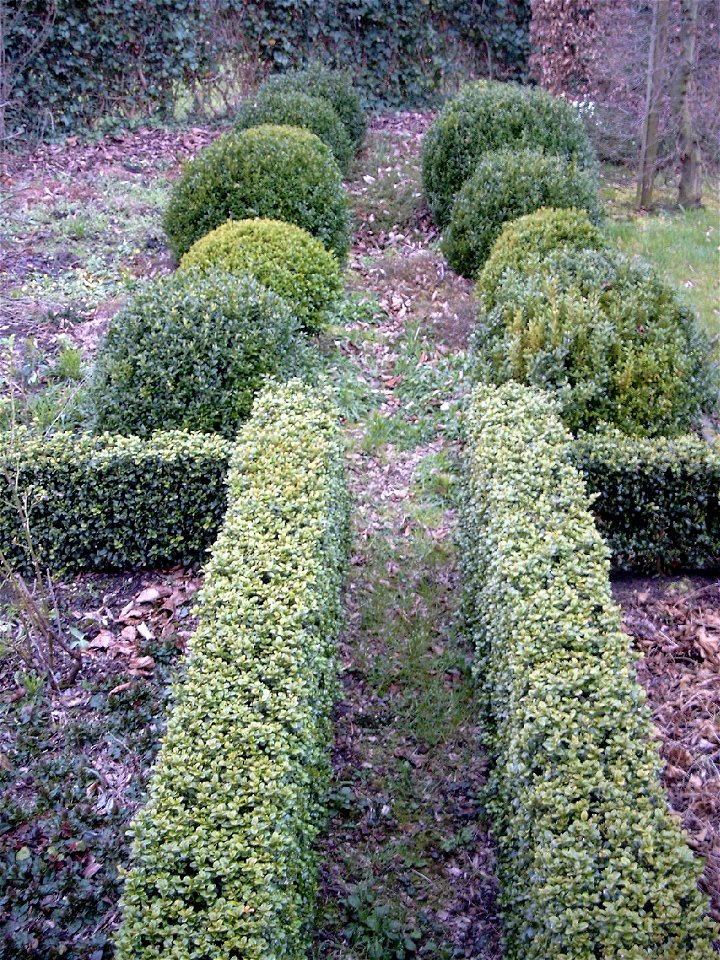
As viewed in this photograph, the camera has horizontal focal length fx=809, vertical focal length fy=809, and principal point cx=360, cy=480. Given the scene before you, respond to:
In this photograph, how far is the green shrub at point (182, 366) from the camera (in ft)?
17.5

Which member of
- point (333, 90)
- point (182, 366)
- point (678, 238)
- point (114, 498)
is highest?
point (333, 90)

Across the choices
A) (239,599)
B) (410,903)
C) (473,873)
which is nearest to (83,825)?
(239,599)

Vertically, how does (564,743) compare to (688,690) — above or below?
above

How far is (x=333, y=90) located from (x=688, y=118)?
4.54 metres

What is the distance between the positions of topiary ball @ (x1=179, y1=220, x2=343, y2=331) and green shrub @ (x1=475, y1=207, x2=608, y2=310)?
1.34 m

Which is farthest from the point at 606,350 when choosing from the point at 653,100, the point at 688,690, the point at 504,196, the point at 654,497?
the point at 653,100

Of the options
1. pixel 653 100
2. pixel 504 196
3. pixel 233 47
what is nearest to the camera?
pixel 504 196

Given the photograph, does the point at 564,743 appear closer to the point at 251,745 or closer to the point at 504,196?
the point at 251,745

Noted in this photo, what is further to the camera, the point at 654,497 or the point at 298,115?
the point at 298,115

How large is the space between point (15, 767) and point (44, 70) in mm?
10244

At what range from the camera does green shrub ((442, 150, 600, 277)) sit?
770 centimetres

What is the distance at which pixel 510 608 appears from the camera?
12.2ft

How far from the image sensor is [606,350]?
5.31m

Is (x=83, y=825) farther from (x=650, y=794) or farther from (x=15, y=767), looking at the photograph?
(x=650, y=794)
